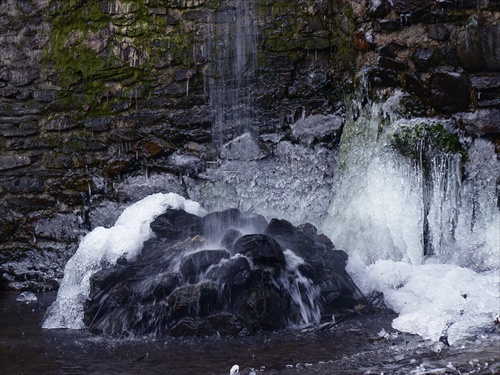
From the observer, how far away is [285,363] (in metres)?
2.79

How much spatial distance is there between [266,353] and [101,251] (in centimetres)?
208

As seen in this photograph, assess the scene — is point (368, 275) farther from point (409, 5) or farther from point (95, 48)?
point (95, 48)

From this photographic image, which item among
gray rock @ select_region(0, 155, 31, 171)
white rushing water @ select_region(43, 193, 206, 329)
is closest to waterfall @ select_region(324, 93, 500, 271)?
white rushing water @ select_region(43, 193, 206, 329)

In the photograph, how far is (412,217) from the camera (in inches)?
179

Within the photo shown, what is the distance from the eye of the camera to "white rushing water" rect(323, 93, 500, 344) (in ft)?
12.7

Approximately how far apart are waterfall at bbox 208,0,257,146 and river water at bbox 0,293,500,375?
2.43m

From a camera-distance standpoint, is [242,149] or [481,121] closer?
[481,121]

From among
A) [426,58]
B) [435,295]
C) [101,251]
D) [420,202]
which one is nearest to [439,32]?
[426,58]

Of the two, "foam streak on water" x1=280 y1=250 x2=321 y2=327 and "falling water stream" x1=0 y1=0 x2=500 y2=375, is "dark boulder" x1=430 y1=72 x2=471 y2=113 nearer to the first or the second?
"falling water stream" x1=0 y1=0 x2=500 y2=375

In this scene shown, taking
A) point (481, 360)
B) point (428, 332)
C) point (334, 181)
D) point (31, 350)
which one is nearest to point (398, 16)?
point (334, 181)

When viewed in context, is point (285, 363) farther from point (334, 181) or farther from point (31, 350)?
point (334, 181)

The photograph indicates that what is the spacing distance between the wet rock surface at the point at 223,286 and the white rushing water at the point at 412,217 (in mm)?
301

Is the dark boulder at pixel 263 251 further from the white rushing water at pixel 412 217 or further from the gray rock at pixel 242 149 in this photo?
the gray rock at pixel 242 149

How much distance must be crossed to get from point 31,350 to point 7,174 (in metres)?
3.02
